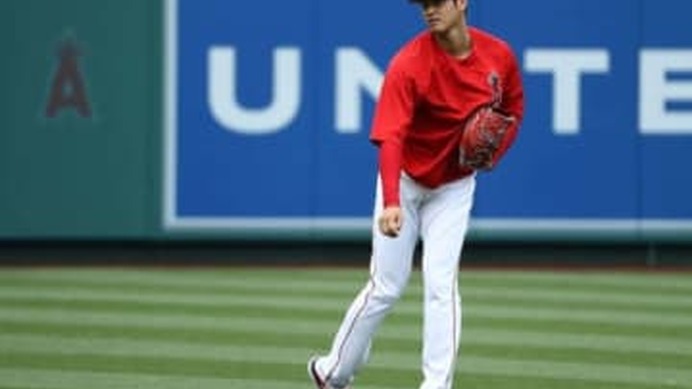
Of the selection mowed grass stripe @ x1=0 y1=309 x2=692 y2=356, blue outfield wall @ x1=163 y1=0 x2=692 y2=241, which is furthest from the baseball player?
blue outfield wall @ x1=163 y1=0 x2=692 y2=241

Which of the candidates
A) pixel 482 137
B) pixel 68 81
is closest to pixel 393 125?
pixel 482 137

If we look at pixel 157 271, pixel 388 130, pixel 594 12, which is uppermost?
pixel 594 12

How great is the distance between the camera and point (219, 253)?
577 inches

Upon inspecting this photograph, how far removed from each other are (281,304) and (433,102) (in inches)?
189

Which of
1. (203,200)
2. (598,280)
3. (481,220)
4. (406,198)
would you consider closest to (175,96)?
(203,200)

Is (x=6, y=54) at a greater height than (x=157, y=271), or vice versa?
(x=6, y=54)

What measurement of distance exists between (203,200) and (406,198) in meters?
7.79

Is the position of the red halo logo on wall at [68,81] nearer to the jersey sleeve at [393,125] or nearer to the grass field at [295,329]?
the grass field at [295,329]

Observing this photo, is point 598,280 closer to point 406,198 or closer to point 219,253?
point 219,253

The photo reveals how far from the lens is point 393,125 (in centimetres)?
641

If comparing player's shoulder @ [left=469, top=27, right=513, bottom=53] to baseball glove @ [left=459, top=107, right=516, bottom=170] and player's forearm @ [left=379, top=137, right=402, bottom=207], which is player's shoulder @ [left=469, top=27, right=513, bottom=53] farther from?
player's forearm @ [left=379, top=137, right=402, bottom=207]

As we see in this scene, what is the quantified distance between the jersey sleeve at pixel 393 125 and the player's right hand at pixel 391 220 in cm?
2

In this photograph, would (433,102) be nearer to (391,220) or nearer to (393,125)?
(393,125)

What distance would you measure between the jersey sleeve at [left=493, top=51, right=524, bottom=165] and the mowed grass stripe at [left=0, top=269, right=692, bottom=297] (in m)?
5.52
